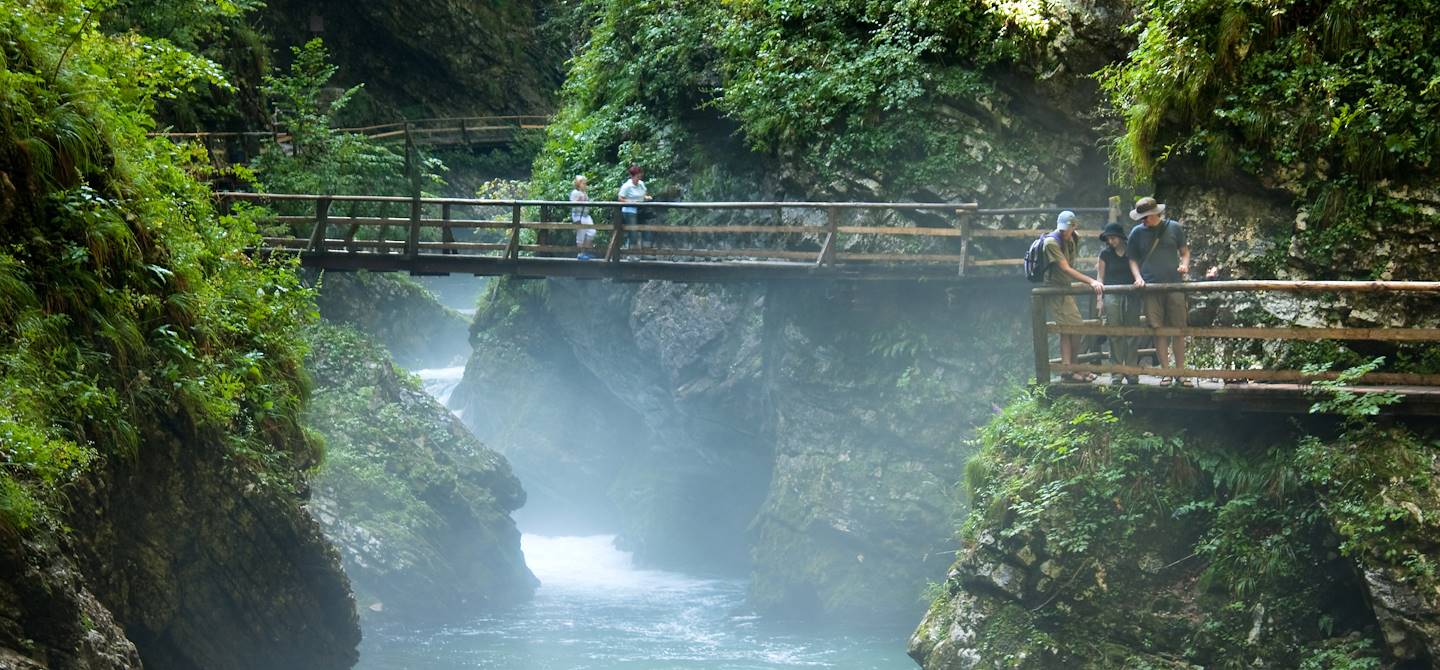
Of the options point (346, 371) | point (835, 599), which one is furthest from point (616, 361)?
point (835, 599)

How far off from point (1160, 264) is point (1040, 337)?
125cm

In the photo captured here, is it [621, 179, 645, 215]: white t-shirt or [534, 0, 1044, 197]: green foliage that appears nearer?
[534, 0, 1044, 197]: green foliage

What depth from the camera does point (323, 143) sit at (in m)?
25.3

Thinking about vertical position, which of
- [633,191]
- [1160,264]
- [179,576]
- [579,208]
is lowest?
[179,576]

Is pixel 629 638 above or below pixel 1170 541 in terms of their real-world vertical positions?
below

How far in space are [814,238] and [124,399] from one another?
1219 centimetres

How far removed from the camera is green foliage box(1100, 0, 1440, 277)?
418 inches

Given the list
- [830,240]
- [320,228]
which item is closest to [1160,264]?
[830,240]

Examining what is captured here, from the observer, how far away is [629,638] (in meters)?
19.3

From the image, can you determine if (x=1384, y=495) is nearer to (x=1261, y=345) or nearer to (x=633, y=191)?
(x=1261, y=345)

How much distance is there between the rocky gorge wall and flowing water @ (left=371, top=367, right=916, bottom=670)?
1.05 metres

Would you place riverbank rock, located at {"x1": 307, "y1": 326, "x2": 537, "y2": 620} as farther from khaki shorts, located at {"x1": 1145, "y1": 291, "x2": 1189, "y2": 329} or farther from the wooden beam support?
khaki shorts, located at {"x1": 1145, "y1": 291, "x2": 1189, "y2": 329}

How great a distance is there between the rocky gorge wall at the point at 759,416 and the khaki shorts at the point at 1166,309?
7.30 metres

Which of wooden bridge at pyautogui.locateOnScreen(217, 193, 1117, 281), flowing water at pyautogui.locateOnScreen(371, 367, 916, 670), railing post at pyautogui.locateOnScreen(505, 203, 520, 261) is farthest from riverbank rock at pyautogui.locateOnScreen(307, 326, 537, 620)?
railing post at pyautogui.locateOnScreen(505, 203, 520, 261)
